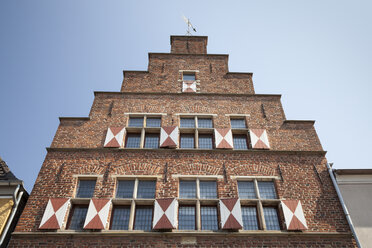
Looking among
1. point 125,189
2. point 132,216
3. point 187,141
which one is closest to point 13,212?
point 125,189

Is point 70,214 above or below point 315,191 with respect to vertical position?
below

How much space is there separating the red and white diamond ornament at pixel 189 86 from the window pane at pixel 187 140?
2.19 meters

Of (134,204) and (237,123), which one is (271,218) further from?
(134,204)

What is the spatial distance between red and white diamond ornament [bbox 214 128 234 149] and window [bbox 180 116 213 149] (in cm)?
35

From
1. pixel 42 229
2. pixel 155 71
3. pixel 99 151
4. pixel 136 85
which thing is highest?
pixel 155 71

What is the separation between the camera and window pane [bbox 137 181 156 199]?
857 cm

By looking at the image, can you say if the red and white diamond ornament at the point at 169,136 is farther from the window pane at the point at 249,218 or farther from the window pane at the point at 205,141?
the window pane at the point at 249,218

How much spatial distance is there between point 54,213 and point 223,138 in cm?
557

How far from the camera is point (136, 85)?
12148mm

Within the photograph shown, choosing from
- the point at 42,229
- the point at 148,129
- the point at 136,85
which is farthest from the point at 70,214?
the point at 136,85

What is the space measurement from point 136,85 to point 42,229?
6.49 meters

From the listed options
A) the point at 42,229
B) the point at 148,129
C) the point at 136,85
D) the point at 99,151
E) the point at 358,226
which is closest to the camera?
the point at 42,229

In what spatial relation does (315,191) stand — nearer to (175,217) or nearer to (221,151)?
(221,151)

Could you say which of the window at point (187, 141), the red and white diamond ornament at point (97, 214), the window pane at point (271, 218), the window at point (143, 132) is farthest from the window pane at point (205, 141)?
the red and white diamond ornament at point (97, 214)
